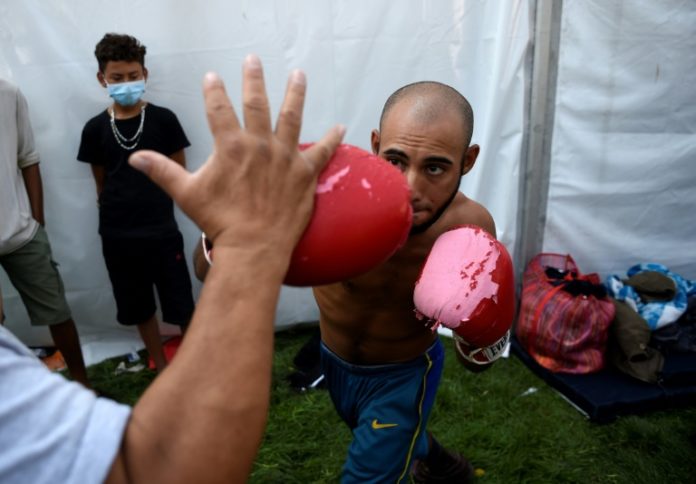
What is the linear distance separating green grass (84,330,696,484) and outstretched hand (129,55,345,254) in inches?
80.5

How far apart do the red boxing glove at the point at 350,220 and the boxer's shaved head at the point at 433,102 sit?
25.9 inches

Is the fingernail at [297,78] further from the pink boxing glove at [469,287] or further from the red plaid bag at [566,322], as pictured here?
the red plaid bag at [566,322]

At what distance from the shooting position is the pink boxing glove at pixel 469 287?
1.35m

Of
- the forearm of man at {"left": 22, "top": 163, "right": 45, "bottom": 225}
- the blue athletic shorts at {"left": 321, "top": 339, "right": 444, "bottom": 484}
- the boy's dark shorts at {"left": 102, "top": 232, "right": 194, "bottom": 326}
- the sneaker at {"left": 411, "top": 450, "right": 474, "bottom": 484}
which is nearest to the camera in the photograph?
the blue athletic shorts at {"left": 321, "top": 339, "right": 444, "bottom": 484}

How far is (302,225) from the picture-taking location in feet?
2.49

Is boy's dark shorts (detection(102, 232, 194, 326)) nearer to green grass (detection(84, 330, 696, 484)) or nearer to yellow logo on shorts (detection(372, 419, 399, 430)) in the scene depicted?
green grass (detection(84, 330, 696, 484))

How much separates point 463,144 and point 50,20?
268 cm

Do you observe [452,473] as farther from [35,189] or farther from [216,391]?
[35,189]

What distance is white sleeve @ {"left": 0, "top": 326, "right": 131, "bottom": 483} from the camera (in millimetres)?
561

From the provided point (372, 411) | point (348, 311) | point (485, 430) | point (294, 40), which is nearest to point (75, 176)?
point (294, 40)

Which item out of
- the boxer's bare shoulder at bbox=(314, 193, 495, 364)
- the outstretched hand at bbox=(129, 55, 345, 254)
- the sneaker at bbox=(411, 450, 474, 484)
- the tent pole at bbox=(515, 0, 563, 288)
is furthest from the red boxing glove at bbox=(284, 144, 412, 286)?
the tent pole at bbox=(515, 0, 563, 288)

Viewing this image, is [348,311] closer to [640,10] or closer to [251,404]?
[251,404]

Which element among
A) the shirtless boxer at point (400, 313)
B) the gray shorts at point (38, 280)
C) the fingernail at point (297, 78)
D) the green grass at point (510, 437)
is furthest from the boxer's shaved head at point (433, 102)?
the gray shorts at point (38, 280)

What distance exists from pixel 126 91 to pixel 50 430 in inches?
106
